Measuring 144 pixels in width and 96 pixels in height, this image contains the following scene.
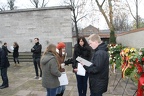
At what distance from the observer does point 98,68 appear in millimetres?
3141

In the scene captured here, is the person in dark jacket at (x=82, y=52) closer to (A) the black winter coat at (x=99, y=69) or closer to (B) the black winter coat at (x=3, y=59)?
(A) the black winter coat at (x=99, y=69)

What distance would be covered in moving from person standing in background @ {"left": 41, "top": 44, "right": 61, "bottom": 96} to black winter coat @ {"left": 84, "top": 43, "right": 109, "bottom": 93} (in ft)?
2.61

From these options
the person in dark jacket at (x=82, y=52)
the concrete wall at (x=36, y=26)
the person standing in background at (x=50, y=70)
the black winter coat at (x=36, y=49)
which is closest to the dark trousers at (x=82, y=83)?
the person in dark jacket at (x=82, y=52)

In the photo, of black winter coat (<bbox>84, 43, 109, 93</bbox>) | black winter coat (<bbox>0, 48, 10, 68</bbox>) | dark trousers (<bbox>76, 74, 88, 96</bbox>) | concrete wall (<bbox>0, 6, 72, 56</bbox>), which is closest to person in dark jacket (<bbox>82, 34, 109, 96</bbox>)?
black winter coat (<bbox>84, 43, 109, 93</bbox>)

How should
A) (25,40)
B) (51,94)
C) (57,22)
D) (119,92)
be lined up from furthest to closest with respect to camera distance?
(25,40) < (57,22) < (119,92) < (51,94)

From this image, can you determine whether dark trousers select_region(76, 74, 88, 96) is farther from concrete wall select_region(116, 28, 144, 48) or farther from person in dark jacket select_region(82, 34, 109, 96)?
concrete wall select_region(116, 28, 144, 48)

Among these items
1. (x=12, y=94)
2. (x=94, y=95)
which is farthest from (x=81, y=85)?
(x=12, y=94)

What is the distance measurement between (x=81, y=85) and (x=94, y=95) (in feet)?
4.67

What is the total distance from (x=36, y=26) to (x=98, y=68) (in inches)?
567

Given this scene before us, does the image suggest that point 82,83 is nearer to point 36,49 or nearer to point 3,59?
point 3,59

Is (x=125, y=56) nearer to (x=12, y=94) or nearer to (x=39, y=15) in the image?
(x=12, y=94)

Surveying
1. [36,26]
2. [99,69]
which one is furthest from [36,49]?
[36,26]

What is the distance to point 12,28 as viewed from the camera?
1731 centimetres

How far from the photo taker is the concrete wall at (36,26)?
1596cm
